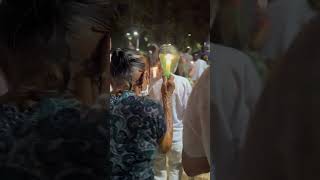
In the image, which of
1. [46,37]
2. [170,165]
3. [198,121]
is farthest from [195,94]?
[170,165]

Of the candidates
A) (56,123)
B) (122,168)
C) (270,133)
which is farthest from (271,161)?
(122,168)

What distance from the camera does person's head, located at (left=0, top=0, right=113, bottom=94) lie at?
1043mm

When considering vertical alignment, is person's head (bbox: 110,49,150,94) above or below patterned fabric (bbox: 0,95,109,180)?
above

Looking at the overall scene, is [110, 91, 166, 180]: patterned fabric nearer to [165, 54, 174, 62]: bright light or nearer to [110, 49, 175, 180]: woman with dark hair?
[110, 49, 175, 180]: woman with dark hair

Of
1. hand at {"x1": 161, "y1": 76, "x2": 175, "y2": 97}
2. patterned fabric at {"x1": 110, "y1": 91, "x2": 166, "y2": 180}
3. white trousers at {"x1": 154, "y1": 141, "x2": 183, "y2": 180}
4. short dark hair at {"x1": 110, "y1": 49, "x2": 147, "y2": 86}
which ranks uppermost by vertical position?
short dark hair at {"x1": 110, "y1": 49, "x2": 147, "y2": 86}

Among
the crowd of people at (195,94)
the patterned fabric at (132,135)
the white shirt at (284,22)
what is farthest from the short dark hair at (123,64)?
the white shirt at (284,22)

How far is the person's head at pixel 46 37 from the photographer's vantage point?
104 centimetres

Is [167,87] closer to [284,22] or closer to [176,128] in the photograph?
[176,128]

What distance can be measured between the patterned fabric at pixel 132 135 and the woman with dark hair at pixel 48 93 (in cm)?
57

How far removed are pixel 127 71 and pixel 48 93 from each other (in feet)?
2.58

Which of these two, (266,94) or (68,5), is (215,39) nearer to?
(266,94)

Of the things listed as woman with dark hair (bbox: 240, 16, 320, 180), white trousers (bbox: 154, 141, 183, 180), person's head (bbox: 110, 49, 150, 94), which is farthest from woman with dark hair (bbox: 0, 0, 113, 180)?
white trousers (bbox: 154, 141, 183, 180)

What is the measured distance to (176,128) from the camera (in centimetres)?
245

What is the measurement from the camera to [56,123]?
1063 mm
